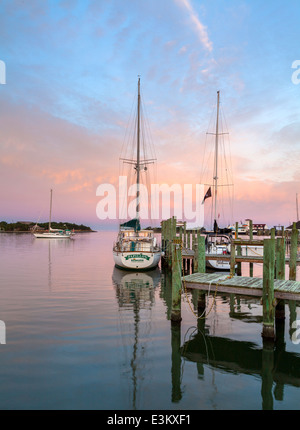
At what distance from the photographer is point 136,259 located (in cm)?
2342

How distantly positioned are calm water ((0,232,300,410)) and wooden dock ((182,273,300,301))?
1.63 m

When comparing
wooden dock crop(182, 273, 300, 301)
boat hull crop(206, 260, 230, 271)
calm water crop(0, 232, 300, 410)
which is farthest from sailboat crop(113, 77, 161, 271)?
wooden dock crop(182, 273, 300, 301)

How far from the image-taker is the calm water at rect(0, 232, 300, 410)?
5.95 m

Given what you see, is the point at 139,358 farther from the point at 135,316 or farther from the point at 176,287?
the point at 135,316

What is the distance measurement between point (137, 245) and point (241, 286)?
17034 mm

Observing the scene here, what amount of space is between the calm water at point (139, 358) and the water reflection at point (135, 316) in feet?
0.13

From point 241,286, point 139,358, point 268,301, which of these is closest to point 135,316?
point 139,358

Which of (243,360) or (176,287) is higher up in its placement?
(176,287)

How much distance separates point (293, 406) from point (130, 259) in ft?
59.9

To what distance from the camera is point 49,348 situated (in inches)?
329

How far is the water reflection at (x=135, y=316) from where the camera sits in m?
6.88

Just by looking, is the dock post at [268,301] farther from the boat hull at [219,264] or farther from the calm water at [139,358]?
the boat hull at [219,264]
